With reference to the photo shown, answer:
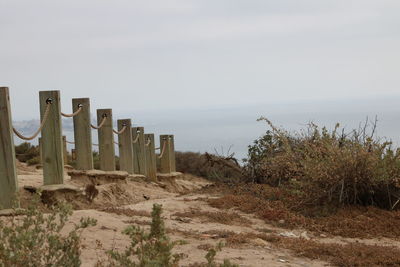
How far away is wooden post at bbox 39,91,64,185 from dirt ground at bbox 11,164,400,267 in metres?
0.47

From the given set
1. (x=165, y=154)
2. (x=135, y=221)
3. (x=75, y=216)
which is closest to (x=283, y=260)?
(x=135, y=221)

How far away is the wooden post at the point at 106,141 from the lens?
33.1ft

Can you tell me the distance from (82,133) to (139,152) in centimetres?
384

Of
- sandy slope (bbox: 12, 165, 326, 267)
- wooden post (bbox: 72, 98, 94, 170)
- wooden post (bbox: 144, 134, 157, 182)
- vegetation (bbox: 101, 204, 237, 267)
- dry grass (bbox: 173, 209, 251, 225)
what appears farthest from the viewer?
wooden post (bbox: 144, 134, 157, 182)

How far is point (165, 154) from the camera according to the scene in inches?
582

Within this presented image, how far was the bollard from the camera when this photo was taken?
14.7 m

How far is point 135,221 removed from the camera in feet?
19.0

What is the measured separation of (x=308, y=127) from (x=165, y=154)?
5.94 metres

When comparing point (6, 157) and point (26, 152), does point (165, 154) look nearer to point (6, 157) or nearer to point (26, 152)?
point (26, 152)

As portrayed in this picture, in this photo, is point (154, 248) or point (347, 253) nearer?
point (154, 248)

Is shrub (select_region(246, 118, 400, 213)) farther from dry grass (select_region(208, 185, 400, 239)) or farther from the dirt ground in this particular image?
the dirt ground

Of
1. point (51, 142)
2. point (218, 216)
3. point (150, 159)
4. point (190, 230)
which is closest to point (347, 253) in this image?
point (190, 230)

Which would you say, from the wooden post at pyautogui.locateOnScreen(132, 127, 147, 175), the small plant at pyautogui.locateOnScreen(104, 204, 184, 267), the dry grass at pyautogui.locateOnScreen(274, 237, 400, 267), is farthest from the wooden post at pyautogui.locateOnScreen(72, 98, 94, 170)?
the small plant at pyautogui.locateOnScreen(104, 204, 184, 267)

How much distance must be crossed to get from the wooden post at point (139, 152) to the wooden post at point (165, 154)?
1940 millimetres
